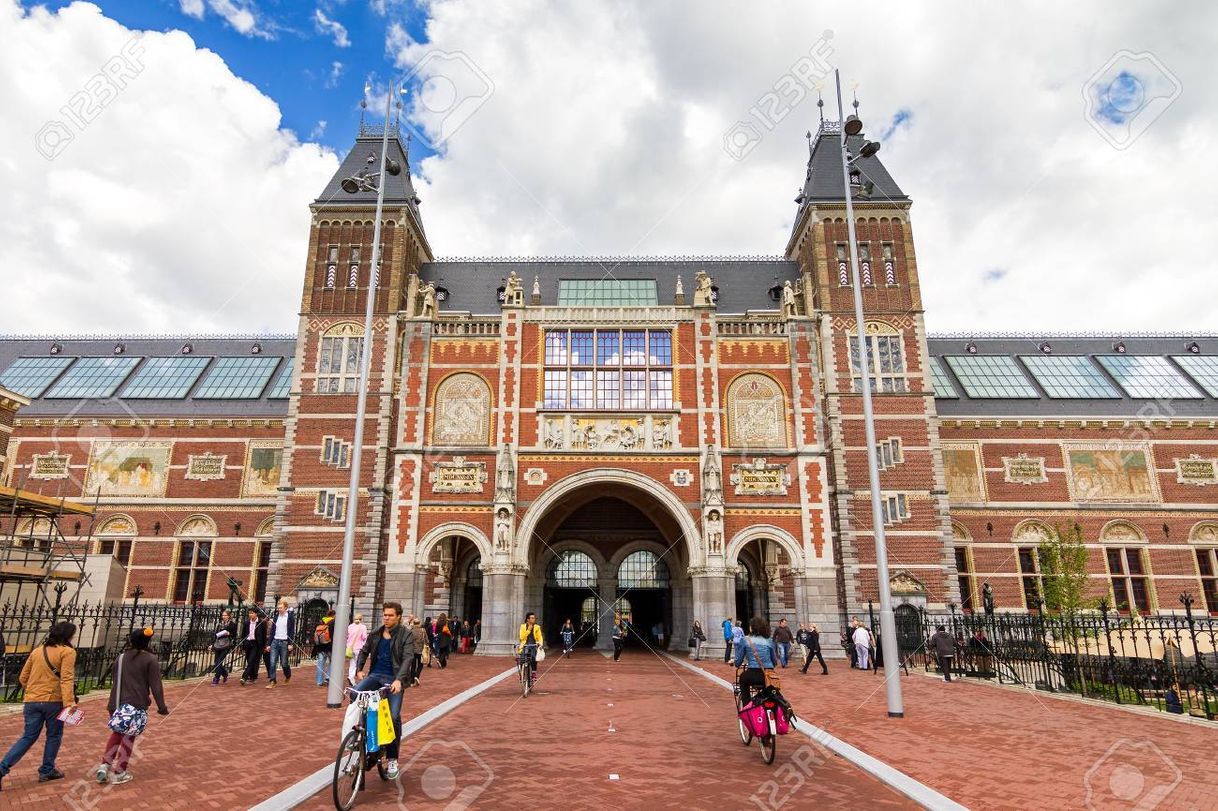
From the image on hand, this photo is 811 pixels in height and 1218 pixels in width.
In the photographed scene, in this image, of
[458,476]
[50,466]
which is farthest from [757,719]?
[50,466]

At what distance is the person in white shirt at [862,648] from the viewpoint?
21484 millimetres

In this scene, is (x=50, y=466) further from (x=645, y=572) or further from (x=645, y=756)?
(x=645, y=756)

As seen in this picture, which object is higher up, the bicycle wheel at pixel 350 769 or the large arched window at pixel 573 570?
the large arched window at pixel 573 570

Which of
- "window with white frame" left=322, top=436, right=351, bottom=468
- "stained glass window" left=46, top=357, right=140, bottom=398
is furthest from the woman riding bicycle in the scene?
"stained glass window" left=46, top=357, right=140, bottom=398

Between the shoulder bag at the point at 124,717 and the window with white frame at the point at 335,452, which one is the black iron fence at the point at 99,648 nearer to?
the shoulder bag at the point at 124,717

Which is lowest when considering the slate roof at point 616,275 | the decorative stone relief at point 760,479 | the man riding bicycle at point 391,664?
the man riding bicycle at point 391,664

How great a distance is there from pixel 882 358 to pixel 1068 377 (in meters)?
15.1

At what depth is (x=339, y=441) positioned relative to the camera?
29016 millimetres

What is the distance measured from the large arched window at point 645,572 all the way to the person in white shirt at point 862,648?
1164cm

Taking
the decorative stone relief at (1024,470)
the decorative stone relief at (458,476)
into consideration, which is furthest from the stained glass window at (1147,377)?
the decorative stone relief at (458,476)

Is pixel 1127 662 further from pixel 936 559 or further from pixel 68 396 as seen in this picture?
pixel 68 396

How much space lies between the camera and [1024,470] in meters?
33.9

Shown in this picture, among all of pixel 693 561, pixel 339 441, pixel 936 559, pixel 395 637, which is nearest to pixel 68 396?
pixel 339 441

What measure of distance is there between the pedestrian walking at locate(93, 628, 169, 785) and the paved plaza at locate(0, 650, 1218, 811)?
260 mm
